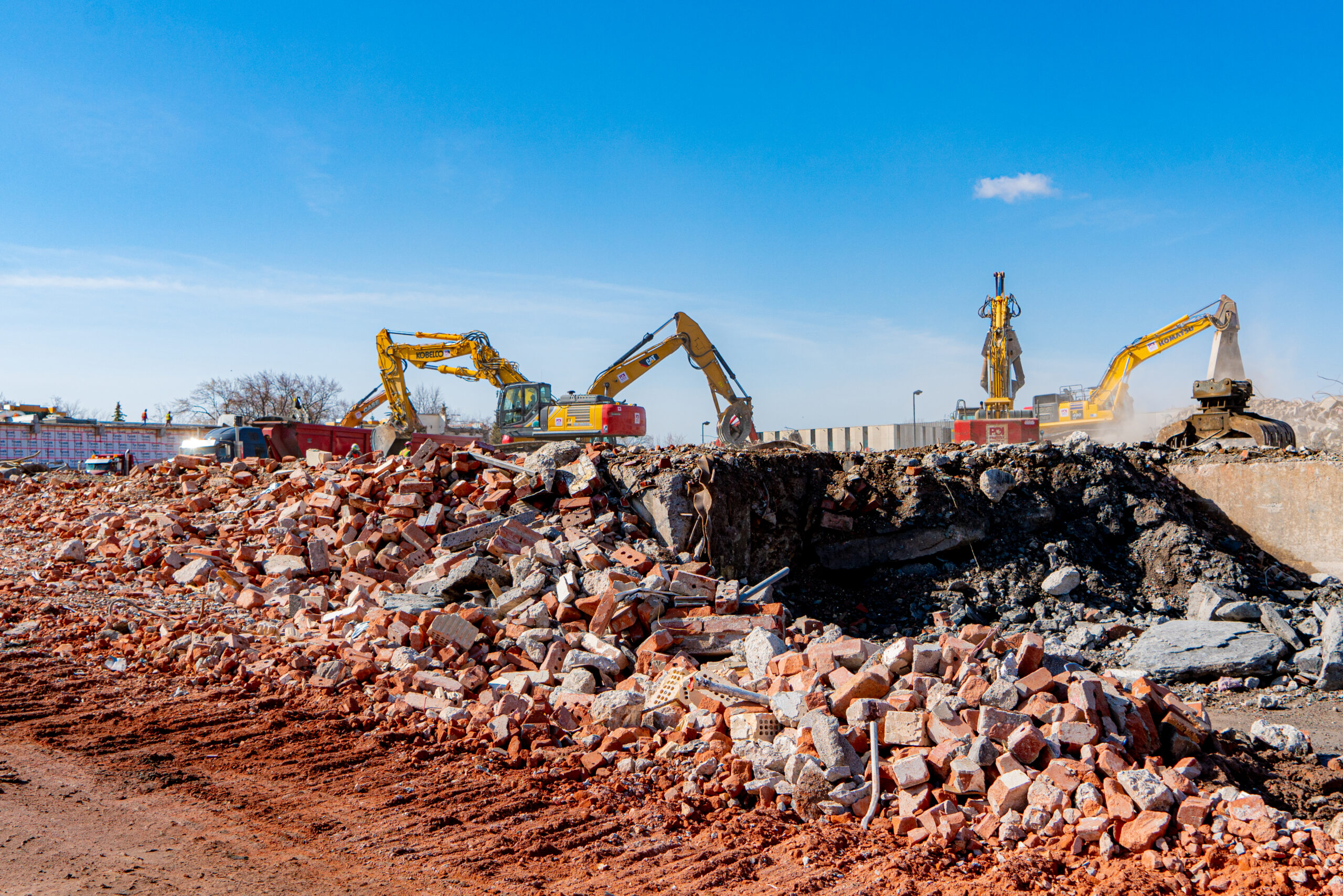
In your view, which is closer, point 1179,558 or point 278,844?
point 278,844

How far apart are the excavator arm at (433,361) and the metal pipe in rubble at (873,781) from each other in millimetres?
16990

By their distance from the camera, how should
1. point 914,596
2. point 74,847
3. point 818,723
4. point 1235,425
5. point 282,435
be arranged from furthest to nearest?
1. point 282,435
2. point 1235,425
3. point 914,596
4. point 818,723
5. point 74,847

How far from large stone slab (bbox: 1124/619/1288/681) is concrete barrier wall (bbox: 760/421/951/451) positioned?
24847mm

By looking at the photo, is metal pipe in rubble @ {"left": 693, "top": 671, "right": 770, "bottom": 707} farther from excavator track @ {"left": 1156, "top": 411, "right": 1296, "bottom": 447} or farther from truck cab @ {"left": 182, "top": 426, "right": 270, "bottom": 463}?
truck cab @ {"left": 182, "top": 426, "right": 270, "bottom": 463}

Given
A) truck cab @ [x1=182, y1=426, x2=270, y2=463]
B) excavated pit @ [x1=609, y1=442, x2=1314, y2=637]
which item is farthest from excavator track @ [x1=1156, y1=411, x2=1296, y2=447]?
truck cab @ [x1=182, y1=426, x2=270, y2=463]

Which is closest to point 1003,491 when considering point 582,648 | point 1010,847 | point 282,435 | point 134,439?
point 582,648

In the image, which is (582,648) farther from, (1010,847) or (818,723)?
(1010,847)

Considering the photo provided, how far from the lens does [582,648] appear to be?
644 cm

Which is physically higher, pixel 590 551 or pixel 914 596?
pixel 590 551

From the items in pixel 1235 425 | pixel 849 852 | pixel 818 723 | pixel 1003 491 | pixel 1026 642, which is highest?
pixel 1235 425

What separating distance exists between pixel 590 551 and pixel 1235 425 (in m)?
12.6

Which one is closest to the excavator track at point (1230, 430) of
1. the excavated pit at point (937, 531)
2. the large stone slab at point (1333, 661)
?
the excavated pit at point (937, 531)

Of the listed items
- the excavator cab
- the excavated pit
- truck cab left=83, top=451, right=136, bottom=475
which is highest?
the excavator cab

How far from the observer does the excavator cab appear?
1855 centimetres
